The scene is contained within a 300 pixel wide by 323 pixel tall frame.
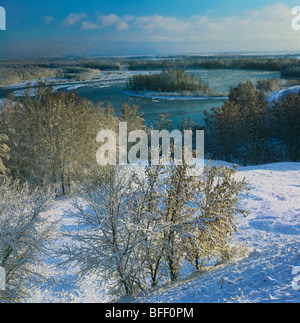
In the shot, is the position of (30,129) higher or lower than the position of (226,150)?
higher

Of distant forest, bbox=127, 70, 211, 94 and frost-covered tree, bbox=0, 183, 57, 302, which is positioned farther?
distant forest, bbox=127, 70, 211, 94

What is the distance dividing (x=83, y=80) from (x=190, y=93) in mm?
49473

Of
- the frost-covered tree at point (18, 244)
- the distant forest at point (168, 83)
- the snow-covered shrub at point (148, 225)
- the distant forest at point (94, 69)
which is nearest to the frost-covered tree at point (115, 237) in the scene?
the snow-covered shrub at point (148, 225)

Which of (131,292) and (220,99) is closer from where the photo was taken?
(131,292)

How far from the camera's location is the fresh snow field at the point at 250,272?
6327mm

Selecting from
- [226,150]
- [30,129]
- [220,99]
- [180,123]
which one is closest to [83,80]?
[220,99]

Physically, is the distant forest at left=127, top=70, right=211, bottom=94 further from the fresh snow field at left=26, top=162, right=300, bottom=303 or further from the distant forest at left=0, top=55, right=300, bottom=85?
the fresh snow field at left=26, top=162, right=300, bottom=303

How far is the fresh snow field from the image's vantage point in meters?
6.33

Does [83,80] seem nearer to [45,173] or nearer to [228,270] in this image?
[45,173]

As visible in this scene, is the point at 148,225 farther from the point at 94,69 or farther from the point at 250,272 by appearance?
the point at 94,69

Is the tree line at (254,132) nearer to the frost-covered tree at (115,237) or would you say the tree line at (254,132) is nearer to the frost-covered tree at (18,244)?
the frost-covered tree at (115,237)

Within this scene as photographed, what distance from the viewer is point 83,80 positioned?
112 meters

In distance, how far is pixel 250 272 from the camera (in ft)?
23.5

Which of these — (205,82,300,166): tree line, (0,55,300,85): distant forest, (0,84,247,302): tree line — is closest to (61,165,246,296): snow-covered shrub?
(0,84,247,302): tree line
